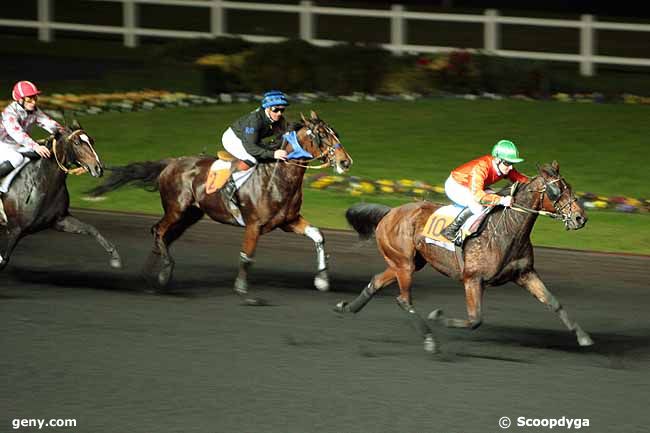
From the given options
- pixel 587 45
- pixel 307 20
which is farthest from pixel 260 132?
pixel 307 20

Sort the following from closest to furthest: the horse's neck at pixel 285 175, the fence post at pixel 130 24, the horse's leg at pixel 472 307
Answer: the horse's leg at pixel 472 307 < the horse's neck at pixel 285 175 < the fence post at pixel 130 24

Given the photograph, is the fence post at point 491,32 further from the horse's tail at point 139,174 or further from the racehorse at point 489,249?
the racehorse at point 489,249

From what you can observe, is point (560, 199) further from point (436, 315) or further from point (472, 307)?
point (436, 315)

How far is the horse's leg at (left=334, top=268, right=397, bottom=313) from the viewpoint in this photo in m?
11.3

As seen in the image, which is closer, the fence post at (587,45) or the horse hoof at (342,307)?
the horse hoof at (342,307)

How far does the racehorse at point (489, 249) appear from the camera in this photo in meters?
10.3

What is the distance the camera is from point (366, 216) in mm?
11758

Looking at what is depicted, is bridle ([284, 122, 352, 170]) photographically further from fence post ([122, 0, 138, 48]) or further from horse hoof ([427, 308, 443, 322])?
fence post ([122, 0, 138, 48])

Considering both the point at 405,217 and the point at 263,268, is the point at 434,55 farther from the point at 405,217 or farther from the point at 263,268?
the point at 405,217

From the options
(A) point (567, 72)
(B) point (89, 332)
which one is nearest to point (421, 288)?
(B) point (89, 332)

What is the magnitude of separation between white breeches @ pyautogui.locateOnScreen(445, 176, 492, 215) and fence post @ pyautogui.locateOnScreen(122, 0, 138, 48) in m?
18.0

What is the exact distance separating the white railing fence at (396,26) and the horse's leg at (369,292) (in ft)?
44.2

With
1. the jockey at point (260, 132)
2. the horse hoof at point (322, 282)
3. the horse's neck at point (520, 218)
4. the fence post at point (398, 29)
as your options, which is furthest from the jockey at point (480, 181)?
the fence post at point (398, 29)

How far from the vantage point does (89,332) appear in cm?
1128
